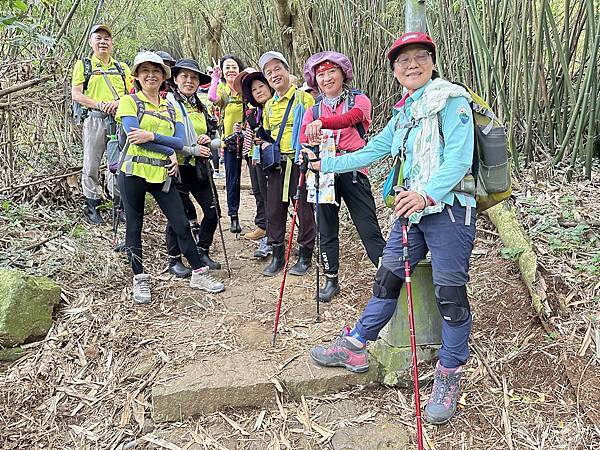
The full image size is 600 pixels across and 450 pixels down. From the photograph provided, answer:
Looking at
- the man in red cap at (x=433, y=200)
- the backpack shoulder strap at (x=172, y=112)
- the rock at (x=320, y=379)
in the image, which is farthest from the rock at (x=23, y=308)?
the man in red cap at (x=433, y=200)

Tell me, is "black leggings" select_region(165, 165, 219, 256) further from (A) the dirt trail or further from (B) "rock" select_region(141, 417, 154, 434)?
(B) "rock" select_region(141, 417, 154, 434)

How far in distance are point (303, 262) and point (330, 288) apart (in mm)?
530

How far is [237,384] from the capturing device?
8.87ft

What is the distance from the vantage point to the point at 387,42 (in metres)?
6.44

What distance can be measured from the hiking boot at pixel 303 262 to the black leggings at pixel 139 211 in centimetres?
84

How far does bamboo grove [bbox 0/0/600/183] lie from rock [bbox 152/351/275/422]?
2.11m

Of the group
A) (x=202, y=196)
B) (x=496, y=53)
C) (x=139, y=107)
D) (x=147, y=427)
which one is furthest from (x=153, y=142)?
(x=496, y=53)

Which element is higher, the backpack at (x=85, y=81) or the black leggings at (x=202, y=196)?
the backpack at (x=85, y=81)

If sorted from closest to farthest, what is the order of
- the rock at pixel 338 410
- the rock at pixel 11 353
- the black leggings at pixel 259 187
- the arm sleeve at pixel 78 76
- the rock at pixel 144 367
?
the rock at pixel 338 410
the rock at pixel 144 367
the rock at pixel 11 353
the black leggings at pixel 259 187
the arm sleeve at pixel 78 76

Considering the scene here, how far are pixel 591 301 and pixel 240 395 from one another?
195 centimetres

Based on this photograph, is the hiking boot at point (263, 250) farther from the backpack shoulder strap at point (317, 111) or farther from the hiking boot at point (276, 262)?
the backpack shoulder strap at point (317, 111)

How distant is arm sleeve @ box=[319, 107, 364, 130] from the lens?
3.29 meters

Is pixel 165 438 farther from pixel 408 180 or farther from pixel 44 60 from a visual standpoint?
pixel 44 60

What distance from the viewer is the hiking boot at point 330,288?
3660mm
